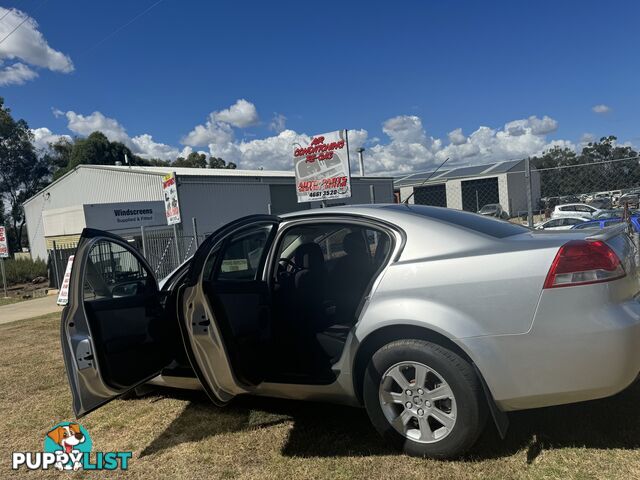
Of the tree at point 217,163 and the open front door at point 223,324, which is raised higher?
the tree at point 217,163

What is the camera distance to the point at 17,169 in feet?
151

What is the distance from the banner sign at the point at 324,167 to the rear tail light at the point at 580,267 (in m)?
7.58

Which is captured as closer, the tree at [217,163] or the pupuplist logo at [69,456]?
the pupuplist logo at [69,456]

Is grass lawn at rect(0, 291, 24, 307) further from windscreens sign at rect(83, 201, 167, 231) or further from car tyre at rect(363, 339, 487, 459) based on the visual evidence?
car tyre at rect(363, 339, 487, 459)

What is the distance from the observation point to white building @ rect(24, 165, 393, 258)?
69.5 feet

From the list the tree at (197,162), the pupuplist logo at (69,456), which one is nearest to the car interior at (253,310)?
the pupuplist logo at (69,456)

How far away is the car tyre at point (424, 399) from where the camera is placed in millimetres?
2760

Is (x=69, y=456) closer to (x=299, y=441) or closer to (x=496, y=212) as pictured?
(x=299, y=441)

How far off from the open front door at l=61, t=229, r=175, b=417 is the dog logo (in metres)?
0.65

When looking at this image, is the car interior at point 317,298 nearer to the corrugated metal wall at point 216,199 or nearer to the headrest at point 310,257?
the headrest at point 310,257

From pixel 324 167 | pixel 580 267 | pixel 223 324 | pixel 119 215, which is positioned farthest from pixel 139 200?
pixel 580 267

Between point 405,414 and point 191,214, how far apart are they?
79.1 ft

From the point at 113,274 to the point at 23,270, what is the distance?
23.8 m

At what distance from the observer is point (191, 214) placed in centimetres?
2586
